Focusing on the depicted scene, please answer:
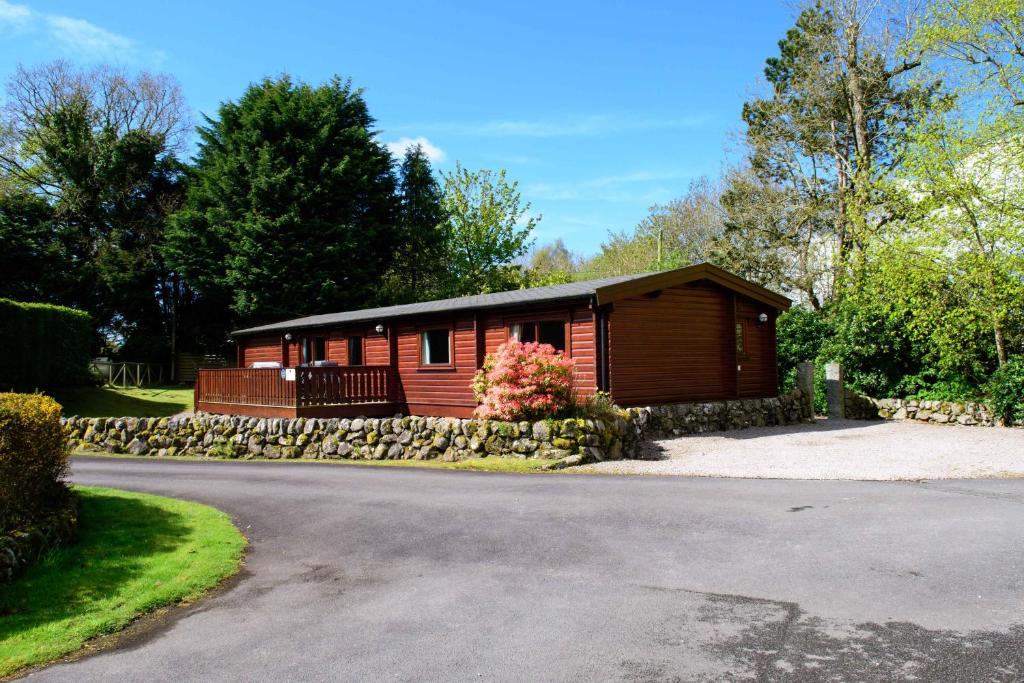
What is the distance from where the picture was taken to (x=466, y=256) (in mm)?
43375

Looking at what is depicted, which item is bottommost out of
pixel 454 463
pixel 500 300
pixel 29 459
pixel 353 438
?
pixel 454 463

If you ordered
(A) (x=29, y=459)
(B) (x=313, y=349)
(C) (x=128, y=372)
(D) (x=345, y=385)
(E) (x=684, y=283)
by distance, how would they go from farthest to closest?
(C) (x=128, y=372), (B) (x=313, y=349), (D) (x=345, y=385), (E) (x=684, y=283), (A) (x=29, y=459)

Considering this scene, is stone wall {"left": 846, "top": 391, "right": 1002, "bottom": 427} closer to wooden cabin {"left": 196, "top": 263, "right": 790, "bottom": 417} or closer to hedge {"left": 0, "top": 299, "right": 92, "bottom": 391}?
wooden cabin {"left": 196, "top": 263, "right": 790, "bottom": 417}

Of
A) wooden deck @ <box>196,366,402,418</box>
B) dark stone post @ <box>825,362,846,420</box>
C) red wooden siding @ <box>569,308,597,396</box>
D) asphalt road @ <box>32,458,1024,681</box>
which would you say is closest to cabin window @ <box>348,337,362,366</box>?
wooden deck @ <box>196,366,402,418</box>

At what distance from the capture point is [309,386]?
738 inches

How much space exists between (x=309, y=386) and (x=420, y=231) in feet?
75.6

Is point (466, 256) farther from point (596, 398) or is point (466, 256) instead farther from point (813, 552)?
point (813, 552)

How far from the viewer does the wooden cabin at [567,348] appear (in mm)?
17062

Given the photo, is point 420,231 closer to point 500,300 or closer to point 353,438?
point 500,300

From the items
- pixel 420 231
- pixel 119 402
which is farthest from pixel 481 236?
pixel 119 402

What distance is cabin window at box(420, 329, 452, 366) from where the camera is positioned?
20.0m

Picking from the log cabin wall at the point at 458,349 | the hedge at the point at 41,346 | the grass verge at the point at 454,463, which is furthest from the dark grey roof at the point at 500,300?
the hedge at the point at 41,346

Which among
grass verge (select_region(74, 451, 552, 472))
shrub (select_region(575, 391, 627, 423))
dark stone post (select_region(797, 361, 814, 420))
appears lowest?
grass verge (select_region(74, 451, 552, 472))

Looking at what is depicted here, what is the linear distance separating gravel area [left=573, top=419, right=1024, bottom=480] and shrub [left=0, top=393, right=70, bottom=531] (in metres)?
8.31
